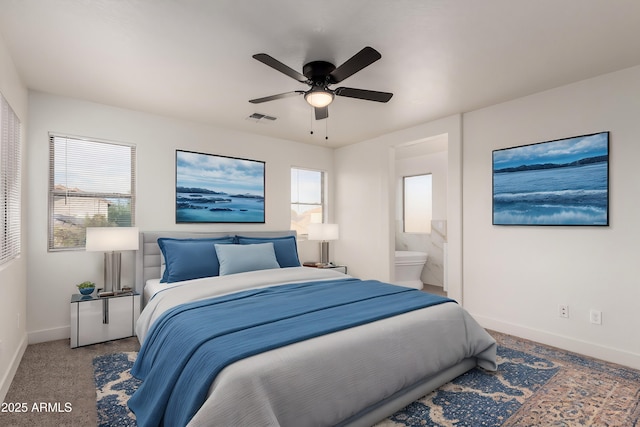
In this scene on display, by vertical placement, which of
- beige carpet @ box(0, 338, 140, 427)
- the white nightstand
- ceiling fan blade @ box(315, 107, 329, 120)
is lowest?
beige carpet @ box(0, 338, 140, 427)

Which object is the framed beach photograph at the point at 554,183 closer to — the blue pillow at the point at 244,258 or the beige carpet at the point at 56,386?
the blue pillow at the point at 244,258

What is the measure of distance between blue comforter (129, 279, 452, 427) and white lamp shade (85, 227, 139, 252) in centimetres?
133

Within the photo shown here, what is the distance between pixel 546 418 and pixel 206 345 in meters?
2.09

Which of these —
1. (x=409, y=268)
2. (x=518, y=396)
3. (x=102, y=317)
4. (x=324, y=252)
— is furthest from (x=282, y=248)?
(x=518, y=396)

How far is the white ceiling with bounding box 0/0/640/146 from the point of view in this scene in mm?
2010

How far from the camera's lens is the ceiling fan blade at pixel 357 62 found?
2.01m

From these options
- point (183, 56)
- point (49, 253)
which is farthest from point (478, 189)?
point (49, 253)

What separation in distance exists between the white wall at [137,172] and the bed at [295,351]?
986 mm

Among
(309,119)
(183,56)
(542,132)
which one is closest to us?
(183,56)

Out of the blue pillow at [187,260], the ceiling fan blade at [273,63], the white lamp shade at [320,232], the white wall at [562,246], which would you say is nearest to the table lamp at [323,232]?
the white lamp shade at [320,232]

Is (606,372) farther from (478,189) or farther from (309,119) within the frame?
(309,119)

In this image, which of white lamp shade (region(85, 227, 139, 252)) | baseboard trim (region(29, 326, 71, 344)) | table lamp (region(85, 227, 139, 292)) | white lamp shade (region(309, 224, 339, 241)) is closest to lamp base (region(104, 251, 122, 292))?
table lamp (region(85, 227, 139, 292))

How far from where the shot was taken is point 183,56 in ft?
8.40

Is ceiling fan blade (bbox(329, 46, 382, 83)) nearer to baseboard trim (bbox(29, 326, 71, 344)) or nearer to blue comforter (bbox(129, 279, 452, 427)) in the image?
blue comforter (bbox(129, 279, 452, 427))
